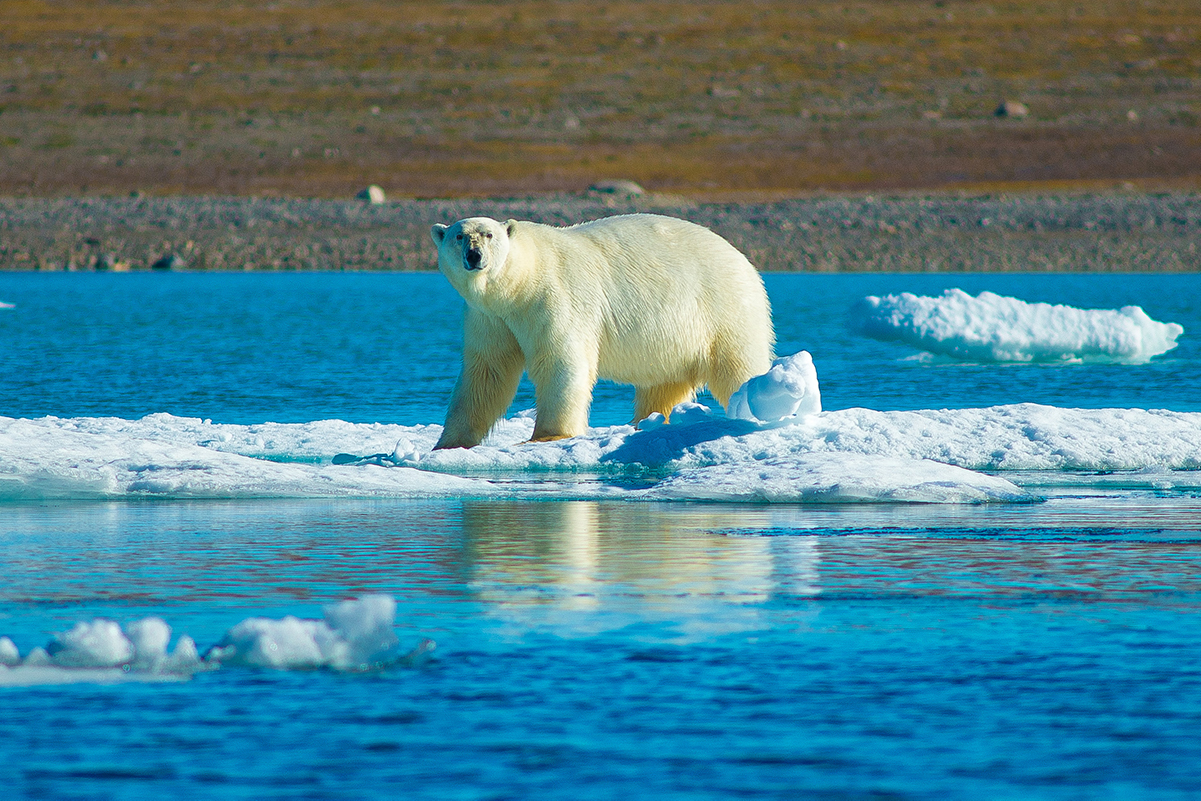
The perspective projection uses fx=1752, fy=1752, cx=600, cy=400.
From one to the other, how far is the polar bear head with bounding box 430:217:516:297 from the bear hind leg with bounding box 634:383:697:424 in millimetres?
1901

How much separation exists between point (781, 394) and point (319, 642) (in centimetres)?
497

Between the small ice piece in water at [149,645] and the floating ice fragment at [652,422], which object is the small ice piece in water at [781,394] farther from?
the small ice piece in water at [149,645]

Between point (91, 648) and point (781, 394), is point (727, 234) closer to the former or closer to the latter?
point (781, 394)

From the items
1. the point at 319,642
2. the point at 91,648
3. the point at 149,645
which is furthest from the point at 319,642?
the point at 91,648

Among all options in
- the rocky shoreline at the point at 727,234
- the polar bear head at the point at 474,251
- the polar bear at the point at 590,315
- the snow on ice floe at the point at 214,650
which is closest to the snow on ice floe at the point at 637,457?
the polar bear at the point at 590,315

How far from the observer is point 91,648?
14.4ft

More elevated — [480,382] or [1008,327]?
[1008,327]

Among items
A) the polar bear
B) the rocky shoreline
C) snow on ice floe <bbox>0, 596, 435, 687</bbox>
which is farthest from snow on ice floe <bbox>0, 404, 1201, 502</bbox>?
the rocky shoreline

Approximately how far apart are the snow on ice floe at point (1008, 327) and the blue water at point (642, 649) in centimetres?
906

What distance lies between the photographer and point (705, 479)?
8336mm

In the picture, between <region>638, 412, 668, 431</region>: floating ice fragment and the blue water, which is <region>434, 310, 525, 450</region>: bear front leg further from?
the blue water

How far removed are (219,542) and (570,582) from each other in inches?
65.4

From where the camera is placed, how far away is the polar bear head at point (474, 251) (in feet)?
30.4

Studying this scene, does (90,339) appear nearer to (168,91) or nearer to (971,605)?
(971,605)
